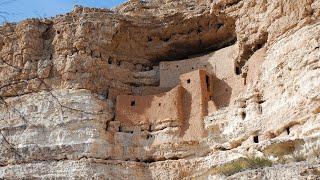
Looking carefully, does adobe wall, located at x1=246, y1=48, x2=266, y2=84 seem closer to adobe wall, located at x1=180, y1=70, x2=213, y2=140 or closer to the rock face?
the rock face

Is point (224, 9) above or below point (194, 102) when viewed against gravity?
above

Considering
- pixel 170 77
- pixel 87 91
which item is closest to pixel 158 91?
pixel 170 77

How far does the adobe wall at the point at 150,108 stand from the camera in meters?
18.8

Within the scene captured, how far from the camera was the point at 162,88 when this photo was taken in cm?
1991

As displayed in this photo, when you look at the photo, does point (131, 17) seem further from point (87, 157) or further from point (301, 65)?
point (301, 65)

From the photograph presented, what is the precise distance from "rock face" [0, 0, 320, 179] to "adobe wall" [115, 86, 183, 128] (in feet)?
0.12

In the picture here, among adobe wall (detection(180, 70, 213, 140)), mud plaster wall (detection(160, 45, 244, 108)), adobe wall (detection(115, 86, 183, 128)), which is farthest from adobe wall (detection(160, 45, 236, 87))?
adobe wall (detection(115, 86, 183, 128))

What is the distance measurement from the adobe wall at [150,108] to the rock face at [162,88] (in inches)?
1.4

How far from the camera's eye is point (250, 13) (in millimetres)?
18297

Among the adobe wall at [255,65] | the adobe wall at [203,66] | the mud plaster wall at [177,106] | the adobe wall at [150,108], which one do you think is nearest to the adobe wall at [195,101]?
the mud plaster wall at [177,106]

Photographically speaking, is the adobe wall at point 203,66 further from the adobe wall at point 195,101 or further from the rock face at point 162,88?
the adobe wall at point 195,101

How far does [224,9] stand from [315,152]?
820cm

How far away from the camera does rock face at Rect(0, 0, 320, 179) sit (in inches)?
613

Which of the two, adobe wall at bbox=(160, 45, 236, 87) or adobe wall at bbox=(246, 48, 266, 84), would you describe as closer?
adobe wall at bbox=(246, 48, 266, 84)
